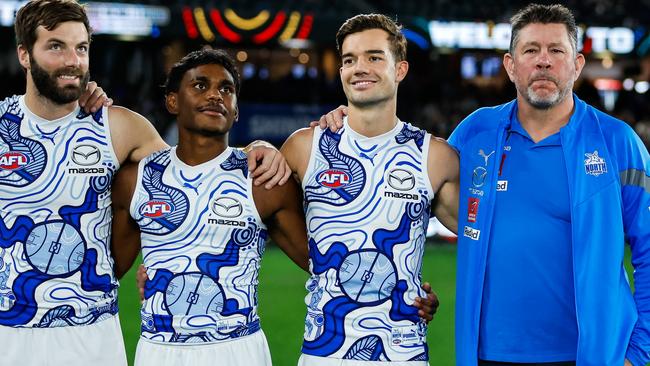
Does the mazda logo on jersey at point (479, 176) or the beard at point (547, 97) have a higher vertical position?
the beard at point (547, 97)

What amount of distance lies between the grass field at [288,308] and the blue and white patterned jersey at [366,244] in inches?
118

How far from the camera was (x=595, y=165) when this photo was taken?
11.6ft

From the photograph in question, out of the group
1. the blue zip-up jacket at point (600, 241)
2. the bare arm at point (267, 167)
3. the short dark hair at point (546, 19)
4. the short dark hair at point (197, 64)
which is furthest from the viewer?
the short dark hair at point (197, 64)

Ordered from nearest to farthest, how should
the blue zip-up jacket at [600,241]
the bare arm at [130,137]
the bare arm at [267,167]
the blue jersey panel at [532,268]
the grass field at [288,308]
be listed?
the blue zip-up jacket at [600,241], the blue jersey panel at [532,268], the bare arm at [267,167], the bare arm at [130,137], the grass field at [288,308]

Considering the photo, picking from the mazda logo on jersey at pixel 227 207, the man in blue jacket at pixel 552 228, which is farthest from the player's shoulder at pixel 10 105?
the man in blue jacket at pixel 552 228

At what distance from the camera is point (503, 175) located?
12.0 feet

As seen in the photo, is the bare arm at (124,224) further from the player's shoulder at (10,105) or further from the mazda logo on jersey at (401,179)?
the mazda logo on jersey at (401,179)

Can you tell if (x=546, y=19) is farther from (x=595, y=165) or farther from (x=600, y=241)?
(x=600, y=241)

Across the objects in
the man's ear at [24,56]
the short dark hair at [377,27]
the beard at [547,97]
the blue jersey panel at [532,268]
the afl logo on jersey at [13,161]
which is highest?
the short dark hair at [377,27]

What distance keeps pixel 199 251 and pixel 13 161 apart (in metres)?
0.93

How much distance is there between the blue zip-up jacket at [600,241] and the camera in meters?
3.44

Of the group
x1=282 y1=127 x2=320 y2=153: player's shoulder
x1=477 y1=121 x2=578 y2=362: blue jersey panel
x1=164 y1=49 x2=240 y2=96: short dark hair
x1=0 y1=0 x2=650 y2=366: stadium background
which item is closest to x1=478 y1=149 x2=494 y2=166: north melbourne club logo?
x1=477 y1=121 x2=578 y2=362: blue jersey panel

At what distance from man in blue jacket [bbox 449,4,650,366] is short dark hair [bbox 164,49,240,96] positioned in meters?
1.16

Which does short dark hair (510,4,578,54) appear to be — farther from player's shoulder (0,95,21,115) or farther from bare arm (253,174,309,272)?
player's shoulder (0,95,21,115)
